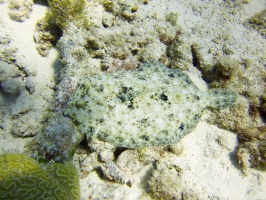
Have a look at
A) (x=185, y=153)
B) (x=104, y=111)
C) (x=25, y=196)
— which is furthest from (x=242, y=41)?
(x=25, y=196)

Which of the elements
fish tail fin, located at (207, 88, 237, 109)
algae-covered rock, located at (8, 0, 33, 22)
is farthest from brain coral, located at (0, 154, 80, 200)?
algae-covered rock, located at (8, 0, 33, 22)

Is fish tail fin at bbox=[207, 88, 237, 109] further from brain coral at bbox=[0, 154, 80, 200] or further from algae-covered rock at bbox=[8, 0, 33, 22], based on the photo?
algae-covered rock at bbox=[8, 0, 33, 22]

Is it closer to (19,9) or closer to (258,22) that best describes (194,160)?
(258,22)

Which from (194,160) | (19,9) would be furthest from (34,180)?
(19,9)

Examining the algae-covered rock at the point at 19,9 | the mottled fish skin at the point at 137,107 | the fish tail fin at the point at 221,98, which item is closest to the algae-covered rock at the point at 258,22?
the fish tail fin at the point at 221,98

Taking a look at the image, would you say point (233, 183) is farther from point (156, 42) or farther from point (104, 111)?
point (156, 42)

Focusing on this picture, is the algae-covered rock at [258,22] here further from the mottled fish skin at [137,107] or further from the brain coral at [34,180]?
the brain coral at [34,180]
